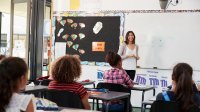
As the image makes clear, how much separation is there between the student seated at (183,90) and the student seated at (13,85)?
50.5 inches

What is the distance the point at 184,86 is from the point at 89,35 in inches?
211

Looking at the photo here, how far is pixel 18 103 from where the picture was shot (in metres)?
2.13

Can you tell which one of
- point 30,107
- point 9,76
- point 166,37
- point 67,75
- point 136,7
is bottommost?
point 30,107

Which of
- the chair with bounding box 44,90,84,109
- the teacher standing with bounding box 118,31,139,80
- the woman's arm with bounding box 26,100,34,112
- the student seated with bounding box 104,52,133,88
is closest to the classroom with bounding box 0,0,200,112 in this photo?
the teacher standing with bounding box 118,31,139,80

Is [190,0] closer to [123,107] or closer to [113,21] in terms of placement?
[113,21]

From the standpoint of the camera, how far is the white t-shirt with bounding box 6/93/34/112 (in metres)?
2.10

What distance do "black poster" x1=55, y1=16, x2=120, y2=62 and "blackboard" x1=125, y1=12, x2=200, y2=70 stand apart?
43cm

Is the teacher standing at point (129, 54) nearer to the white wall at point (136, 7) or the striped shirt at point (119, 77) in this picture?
the white wall at point (136, 7)

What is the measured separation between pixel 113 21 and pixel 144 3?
0.84m

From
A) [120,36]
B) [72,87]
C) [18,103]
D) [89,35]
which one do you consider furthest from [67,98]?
[89,35]

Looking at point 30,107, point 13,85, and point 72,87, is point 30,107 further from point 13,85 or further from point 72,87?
point 72,87

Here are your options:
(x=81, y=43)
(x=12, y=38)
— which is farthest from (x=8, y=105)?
(x=12, y=38)

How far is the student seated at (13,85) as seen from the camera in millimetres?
2059

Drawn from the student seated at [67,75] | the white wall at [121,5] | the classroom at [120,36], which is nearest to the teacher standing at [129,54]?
the classroom at [120,36]
